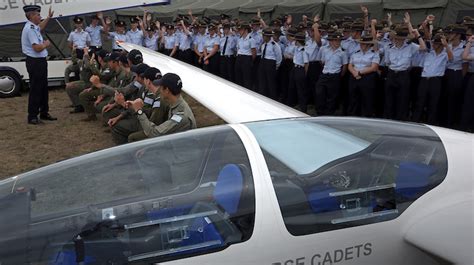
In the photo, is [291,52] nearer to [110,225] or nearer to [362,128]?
[362,128]

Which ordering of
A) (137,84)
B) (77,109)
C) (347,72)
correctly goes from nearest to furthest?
1. (137,84)
2. (347,72)
3. (77,109)

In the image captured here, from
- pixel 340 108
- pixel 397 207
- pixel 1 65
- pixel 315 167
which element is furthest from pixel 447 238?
pixel 1 65

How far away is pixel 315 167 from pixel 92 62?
22.7 feet

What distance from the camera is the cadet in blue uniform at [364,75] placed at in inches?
285

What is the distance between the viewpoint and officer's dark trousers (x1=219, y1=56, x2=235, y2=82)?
11.4 meters

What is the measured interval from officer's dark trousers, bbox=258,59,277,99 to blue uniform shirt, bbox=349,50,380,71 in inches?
85.6

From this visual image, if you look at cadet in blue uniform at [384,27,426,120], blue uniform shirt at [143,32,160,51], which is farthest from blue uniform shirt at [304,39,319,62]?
blue uniform shirt at [143,32,160,51]

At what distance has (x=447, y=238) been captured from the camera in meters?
2.19

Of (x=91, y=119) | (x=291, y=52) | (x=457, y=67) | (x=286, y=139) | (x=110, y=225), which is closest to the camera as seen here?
(x=110, y=225)

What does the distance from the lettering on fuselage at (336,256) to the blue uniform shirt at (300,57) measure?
639 cm

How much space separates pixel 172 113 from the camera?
4496 millimetres

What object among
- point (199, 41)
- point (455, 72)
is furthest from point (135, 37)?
point (455, 72)

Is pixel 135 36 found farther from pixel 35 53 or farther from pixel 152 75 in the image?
pixel 152 75

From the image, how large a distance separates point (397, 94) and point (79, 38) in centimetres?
791
